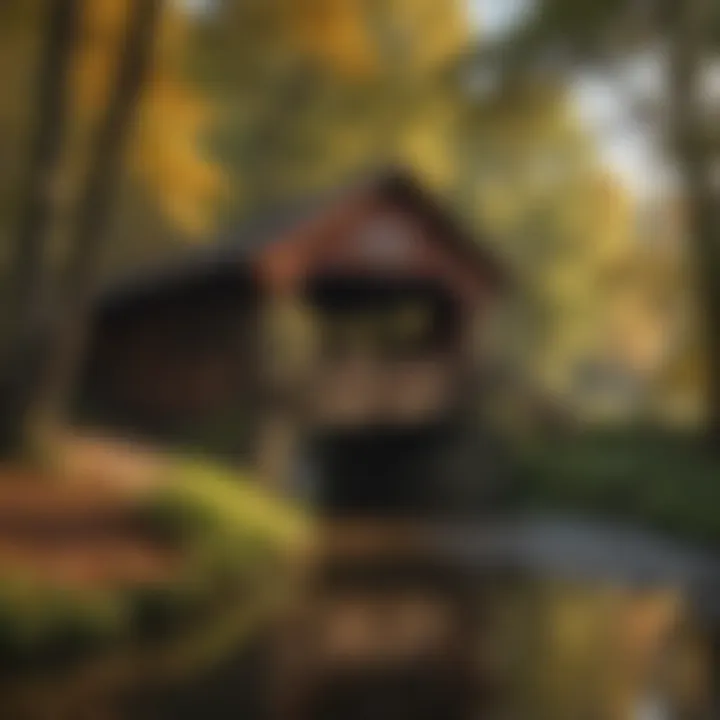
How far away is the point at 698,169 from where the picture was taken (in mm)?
1438

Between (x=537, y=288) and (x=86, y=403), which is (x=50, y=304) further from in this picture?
(x=537, y=288)

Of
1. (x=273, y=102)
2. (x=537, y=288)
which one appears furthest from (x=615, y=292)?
(x=273, y=102)

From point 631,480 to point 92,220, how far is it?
0.70m

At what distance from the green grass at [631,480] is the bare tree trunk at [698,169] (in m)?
0.06

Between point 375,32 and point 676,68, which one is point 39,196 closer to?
point 375,32

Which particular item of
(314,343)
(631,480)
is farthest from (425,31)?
(631,480)

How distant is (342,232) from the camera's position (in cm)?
153

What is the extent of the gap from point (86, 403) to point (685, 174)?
70 centimetres

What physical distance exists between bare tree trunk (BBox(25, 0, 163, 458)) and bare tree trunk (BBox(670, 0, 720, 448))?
1.87ft

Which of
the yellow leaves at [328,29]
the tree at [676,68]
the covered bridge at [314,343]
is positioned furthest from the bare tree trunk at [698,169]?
the yellow leaves at [328,29]

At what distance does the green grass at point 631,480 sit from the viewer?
4.81 ft

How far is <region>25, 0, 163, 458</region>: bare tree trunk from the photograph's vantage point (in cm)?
136

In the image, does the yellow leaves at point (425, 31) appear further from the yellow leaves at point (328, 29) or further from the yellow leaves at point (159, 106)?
the yellow leaves at point (159, 106)

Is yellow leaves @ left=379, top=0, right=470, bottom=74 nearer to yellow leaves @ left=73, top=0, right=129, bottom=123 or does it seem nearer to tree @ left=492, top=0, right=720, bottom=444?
tree @ left=492, top=0, right=720, bottom=444
